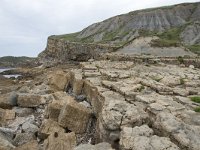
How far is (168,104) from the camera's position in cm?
1188

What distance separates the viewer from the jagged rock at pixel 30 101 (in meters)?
16.6

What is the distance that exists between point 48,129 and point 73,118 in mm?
1053

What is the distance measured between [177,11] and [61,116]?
418 feet

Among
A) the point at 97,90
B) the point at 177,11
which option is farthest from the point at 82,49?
the point at 97,90

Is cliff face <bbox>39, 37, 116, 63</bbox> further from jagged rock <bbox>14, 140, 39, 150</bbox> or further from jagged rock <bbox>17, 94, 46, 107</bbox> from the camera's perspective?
jagged rock <bbox>14, 140, 39, 150</bbox>

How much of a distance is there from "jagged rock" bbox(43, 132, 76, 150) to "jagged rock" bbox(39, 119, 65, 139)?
702 millimetres

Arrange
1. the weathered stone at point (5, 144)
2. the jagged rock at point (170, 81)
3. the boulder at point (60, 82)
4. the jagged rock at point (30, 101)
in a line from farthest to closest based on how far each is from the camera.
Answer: the boulder at point (60, 82)
the jagged rock at point (30, 101)
the jagged rock at point (170, 81)
the weathered stone at point (5, 144)

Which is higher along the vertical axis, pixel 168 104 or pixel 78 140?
pixel 168 104

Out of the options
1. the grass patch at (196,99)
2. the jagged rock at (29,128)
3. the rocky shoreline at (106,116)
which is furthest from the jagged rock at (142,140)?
the jagged rock at (29,128)

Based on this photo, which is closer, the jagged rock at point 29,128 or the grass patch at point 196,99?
the grass patch at point 196,99

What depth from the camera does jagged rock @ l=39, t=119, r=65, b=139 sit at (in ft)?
43.0

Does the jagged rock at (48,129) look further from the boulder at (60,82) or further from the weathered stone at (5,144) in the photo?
the boulder at (60,82)

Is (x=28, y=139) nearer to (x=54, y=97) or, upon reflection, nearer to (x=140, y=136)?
(x=54, y=97)

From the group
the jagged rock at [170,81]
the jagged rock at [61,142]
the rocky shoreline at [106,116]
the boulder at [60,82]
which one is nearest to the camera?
the rocky shoreline at [106,116]
